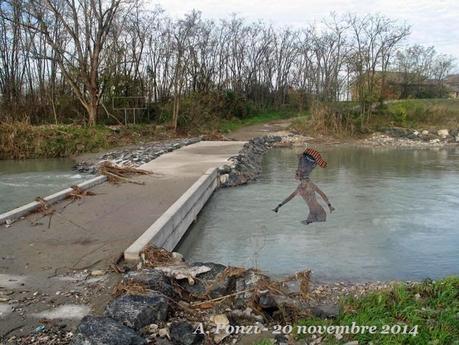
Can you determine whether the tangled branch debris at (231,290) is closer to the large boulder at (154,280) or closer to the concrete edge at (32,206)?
the large boulder at (154,280)

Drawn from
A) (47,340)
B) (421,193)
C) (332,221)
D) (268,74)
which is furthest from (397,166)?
(268,74)

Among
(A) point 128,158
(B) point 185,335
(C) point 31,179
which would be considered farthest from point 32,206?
(A) point 128,158

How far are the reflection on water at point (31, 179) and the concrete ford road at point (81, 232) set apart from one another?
2.09 m

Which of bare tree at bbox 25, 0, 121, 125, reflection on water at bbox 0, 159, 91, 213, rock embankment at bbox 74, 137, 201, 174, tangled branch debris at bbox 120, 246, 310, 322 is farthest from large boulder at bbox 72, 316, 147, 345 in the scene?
bare tree at bbox 25, 0, 121, 125

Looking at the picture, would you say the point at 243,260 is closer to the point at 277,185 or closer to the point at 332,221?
the point at 332,221

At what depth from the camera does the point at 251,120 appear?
119ft

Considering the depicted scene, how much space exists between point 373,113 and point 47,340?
29184 millimetres

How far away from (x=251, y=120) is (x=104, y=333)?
32.6 metres

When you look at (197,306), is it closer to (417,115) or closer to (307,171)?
(307,171)

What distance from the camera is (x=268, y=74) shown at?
4225 centimetres

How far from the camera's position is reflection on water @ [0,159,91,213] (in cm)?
1202

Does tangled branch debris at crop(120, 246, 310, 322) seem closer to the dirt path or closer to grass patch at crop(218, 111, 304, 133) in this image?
the dirt path

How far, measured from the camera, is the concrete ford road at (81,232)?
580cm

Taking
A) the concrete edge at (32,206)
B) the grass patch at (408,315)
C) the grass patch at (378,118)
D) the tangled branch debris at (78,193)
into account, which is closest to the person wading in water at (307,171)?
the grass patch at (408,315)
